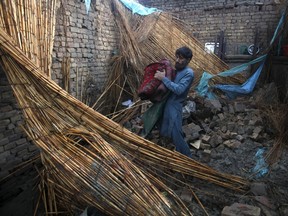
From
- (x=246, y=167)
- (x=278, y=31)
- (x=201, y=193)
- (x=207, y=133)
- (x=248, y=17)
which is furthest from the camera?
(x=248, y=17)

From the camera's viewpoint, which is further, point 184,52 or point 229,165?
point 229,165

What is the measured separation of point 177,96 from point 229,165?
1.39 m

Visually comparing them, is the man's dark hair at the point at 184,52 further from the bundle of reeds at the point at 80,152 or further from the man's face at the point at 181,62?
the bundle of reeds at the point at 80,152

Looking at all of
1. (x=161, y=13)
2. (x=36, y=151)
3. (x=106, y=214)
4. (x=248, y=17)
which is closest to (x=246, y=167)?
(x=106, y=214)

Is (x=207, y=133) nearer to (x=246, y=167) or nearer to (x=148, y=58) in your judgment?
(x=246, y=167)

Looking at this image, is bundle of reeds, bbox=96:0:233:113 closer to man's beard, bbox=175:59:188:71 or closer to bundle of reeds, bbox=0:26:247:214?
man's beard, bbox=175:59:188:71

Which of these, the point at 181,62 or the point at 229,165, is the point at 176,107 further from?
the point at 229,165

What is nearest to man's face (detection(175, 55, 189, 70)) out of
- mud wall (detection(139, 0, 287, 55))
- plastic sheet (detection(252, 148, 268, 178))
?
plastic sheet (detection(252, 148, 268, 178))

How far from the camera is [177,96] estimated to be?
98.2 inches

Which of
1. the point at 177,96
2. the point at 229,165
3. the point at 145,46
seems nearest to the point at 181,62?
the point at 177,96

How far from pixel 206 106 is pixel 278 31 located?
2.55m

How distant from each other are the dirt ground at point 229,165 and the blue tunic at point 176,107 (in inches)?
19.7

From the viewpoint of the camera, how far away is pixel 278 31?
516 cm

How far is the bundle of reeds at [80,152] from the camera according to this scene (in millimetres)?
1722
